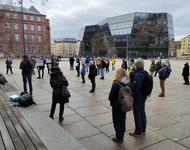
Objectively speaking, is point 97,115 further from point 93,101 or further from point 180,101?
point 180,101

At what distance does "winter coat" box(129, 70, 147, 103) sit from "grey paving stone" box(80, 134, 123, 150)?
1.12 meters

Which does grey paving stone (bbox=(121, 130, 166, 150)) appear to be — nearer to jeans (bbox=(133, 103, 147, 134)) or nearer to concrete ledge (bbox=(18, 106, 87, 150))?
jeans (bbox=(133, 103, 147, 134))

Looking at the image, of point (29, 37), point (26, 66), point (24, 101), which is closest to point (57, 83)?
point (24, 101)

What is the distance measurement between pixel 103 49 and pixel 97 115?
74.2 meters

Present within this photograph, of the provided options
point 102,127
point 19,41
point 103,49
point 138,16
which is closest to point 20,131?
point 102,127

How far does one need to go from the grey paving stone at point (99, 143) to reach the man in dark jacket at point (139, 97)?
2.25ft

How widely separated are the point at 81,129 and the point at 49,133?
3.10ft

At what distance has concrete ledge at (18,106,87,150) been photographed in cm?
408

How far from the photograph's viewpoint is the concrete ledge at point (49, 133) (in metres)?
4.08

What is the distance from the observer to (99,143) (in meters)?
4.54

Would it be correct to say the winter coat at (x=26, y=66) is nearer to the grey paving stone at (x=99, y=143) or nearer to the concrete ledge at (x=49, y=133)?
the concrete ledge at (x=49, y=133)

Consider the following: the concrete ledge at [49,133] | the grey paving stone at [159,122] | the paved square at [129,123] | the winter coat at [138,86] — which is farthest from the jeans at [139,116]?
the concrete ledge at [49,133]

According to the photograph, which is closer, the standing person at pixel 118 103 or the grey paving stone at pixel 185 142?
the standing person at pixel 118 103

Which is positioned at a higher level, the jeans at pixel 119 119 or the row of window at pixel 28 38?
the row of window at pixel 28 38
